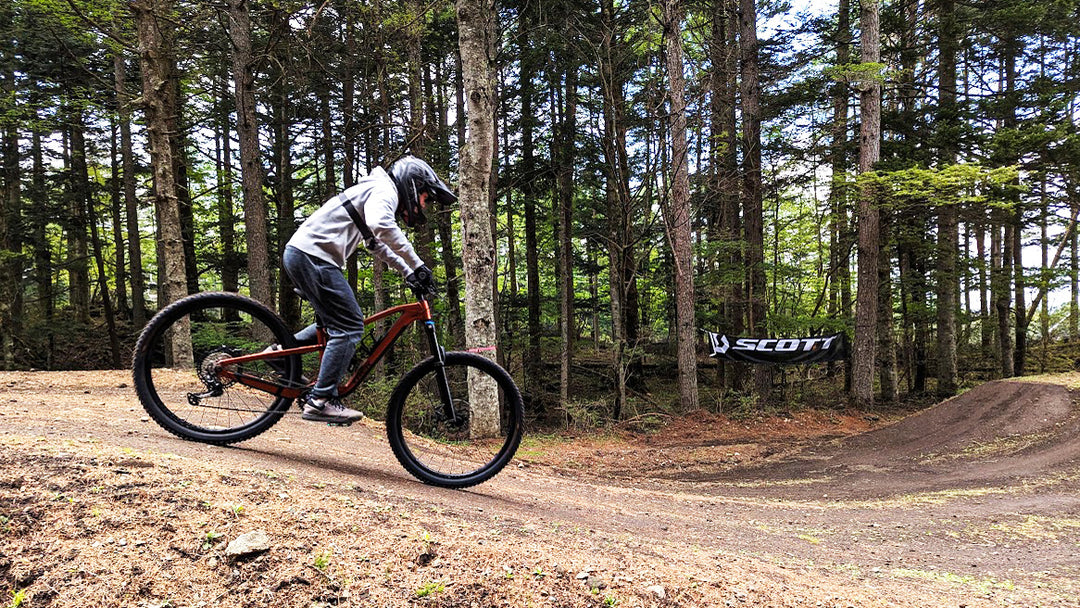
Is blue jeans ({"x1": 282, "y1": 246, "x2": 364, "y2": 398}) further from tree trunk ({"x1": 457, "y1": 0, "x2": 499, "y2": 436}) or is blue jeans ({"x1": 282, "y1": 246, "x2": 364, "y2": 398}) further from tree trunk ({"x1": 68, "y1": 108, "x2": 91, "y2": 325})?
tree trunk ({"x1": 68, "y1": 108, "x2": 91, "y2": 325})

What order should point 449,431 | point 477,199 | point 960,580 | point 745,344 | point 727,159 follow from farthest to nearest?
point 727,159, point 745,344, point 477,199, point 449,431, point 960,580

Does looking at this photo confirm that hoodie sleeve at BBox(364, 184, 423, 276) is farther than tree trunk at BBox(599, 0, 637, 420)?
No

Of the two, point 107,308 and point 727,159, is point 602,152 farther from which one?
point 107,308

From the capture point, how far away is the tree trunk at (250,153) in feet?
35.8

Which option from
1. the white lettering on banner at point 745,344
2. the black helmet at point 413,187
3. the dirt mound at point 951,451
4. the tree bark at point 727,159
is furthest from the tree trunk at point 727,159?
the black helmet at point 413,187

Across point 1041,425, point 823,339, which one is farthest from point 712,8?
point 1041,425

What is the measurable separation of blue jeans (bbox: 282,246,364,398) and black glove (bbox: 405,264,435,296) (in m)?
0.36

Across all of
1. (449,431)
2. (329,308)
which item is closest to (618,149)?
(449,431)

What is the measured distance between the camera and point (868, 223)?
12742mm

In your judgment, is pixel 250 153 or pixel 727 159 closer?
pixel 250 153

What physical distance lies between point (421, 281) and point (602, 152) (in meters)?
14.0

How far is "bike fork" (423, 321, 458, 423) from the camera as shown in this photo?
11.4 ft

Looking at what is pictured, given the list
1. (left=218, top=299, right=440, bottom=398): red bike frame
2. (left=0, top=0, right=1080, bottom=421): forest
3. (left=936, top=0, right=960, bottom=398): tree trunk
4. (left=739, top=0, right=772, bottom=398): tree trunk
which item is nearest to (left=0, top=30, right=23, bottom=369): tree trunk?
(left=0, top=0, right=1080, bottom=421): forest

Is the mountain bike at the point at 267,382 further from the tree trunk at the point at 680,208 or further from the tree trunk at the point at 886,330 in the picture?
the tree trunk at the point at 886,330
